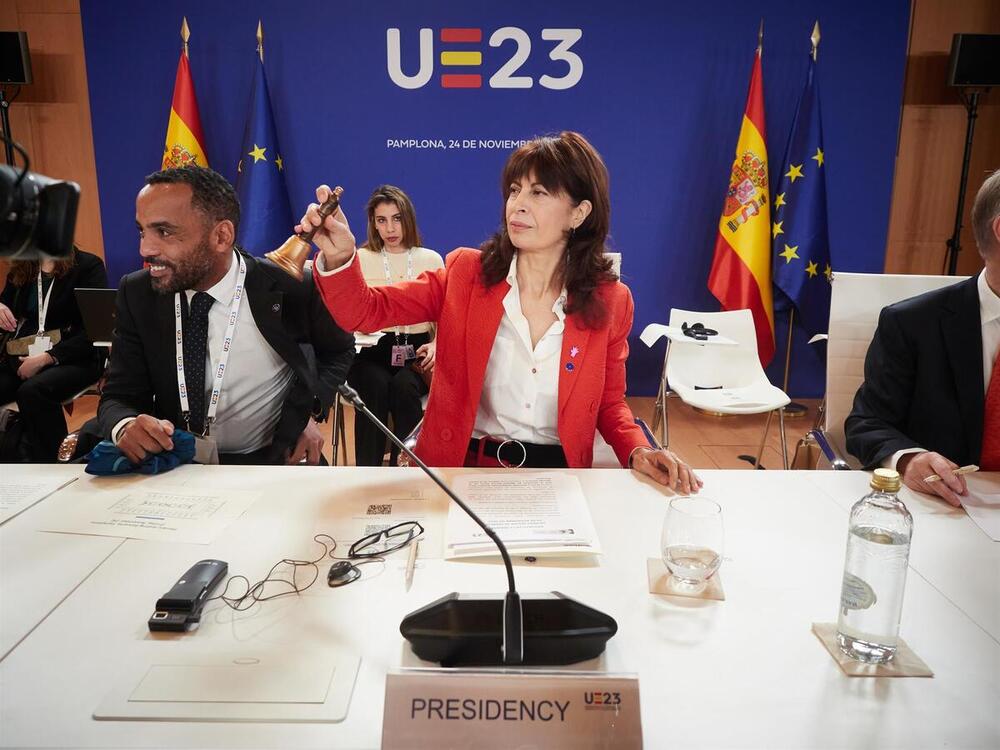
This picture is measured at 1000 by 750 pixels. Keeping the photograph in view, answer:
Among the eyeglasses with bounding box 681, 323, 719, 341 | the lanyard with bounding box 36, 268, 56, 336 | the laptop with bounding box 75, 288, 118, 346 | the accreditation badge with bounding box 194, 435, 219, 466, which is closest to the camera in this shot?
the accreditation badge with bounding box 194, 435, 219, 466

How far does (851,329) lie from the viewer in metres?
2.36

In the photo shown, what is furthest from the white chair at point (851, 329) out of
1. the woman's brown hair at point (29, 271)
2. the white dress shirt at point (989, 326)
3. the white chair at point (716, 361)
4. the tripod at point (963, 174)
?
the woman's brown hair at point (29, 271)

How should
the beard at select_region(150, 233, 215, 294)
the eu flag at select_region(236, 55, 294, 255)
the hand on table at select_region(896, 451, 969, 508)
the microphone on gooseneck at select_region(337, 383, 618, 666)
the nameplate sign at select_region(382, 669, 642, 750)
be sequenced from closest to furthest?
the nameplate sign at select_region(382, 669, 642, 750)
the microphone on gooseneck at select_region(337, 383, 618, 666)
the hand on table at select_region(896, 451, 969, 508)
the beard at select_region(150, 233, 215, 294)
the eu flag at select_region(236, 55, 294, 255)

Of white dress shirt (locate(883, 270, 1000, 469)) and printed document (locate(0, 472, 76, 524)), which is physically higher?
white dress shirt (locate(883, 270, 1000, 469))

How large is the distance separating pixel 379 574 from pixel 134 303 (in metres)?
1.34

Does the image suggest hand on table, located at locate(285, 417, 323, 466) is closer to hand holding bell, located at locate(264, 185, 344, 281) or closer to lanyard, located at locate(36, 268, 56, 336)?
hand holding bell, located at locate(264, 185, 344, 281)

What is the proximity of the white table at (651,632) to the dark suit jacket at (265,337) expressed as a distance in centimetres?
69

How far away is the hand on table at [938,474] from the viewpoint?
4.73 feet

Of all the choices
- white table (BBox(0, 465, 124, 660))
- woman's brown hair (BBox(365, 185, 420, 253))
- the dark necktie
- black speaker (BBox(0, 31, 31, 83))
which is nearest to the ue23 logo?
woman's brown hair (BBox(365, 185, 420, 253))

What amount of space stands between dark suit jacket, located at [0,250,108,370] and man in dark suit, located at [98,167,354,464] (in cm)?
176

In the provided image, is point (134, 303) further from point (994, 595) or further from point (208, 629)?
point (994, 595)

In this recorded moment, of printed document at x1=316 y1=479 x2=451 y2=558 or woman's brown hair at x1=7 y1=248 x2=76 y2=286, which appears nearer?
printed document at x1=316 y1=479 x2=451 y2=558

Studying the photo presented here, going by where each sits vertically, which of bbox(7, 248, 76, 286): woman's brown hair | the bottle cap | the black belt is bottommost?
the black belt

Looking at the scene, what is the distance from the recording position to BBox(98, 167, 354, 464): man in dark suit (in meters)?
1.99
